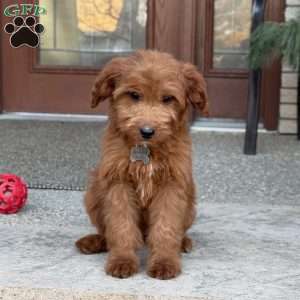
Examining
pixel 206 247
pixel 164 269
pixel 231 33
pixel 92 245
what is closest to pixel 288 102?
pixel 231 33

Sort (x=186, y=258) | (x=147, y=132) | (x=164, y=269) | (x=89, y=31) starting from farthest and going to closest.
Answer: (x=89, y=31), (x=186, y=258), (x=164, y=269), (x=147, y=132)

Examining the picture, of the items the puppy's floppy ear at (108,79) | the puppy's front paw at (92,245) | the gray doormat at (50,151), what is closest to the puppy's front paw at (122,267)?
the puppy's front paw at (92,245)

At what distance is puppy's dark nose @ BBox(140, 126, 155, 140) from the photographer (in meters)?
3.31

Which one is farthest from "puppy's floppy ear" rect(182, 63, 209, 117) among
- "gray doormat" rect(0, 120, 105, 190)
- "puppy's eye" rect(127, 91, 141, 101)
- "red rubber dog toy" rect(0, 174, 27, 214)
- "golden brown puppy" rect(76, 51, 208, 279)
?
"gray doormat" rect(0, 120, 105, 190)

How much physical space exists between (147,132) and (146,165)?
0.28 metres

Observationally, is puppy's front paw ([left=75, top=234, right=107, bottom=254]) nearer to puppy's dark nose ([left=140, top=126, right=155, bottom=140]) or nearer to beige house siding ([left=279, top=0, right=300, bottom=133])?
puppy's dark nose ([left=140, top=126, right=155, bottom=140])

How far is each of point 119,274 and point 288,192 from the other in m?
2.17

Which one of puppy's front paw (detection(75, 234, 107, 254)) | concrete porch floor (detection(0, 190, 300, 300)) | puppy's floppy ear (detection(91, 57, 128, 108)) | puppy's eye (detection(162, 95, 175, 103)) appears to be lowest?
concrete porch floor (detection(0, 190, 300, 300))

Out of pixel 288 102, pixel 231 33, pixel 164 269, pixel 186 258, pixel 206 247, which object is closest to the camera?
pixel 164 269

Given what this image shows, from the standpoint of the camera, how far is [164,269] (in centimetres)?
Result: 347

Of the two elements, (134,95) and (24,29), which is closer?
(134,95)

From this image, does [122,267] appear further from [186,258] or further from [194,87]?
[194,87]

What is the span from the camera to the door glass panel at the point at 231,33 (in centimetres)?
740

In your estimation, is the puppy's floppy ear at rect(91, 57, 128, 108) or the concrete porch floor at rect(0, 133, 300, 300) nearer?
the concrete porch floor at rect(0, 133, 300, 300)
